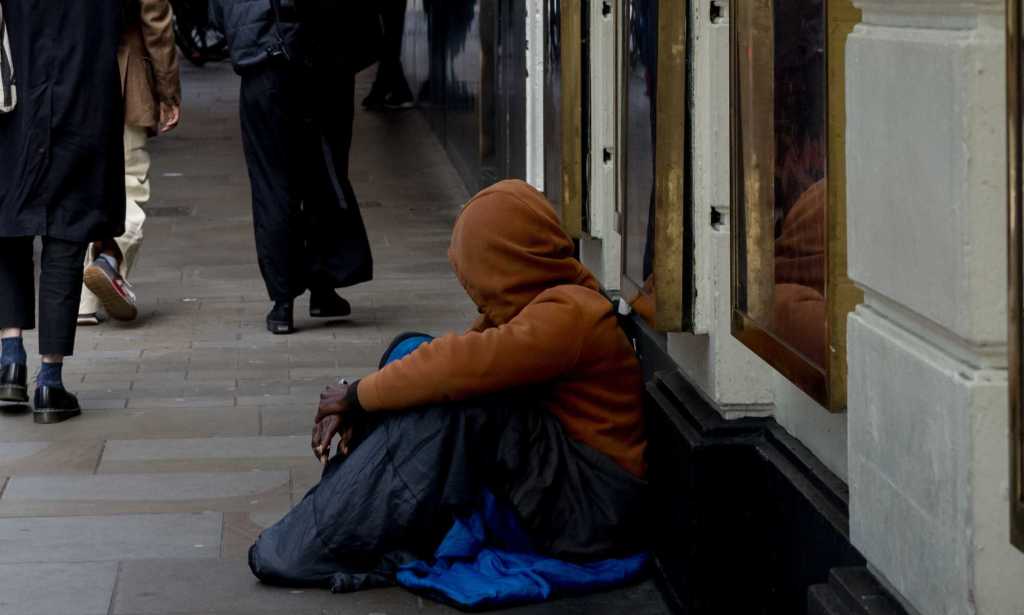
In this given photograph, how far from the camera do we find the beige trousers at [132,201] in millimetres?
8477

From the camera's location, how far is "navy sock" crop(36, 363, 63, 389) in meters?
6.32

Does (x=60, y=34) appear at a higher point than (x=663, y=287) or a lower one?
higher

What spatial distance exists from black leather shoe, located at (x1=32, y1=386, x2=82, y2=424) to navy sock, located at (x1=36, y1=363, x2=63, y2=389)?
0.6 inches

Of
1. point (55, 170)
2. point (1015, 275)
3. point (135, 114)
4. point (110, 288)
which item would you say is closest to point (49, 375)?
point (55, 170)

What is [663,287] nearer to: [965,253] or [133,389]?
[965,253]

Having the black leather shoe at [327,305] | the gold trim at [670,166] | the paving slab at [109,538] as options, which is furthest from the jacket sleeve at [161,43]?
the gold trim at [670,166]

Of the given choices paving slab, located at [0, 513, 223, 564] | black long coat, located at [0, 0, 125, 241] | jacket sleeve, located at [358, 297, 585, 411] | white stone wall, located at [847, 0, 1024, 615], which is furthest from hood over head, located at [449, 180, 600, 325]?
black long coat, located at [0, 0, 125, 241]

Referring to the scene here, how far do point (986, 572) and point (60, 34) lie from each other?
447 centimetres


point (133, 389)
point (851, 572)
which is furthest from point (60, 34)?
point (851, 572)

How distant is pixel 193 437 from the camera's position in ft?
20.2

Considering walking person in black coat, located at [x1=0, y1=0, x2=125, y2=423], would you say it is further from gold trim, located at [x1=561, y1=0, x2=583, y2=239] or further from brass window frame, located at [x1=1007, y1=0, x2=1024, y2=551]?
brass window frame, located at [x1=1007, y1=0, x2=1024, y2=551]

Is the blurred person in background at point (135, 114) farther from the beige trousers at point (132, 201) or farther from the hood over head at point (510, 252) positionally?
the hood over head at point (510, 252)

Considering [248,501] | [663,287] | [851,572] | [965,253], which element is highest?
[965,253]

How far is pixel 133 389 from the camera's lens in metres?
6.98
